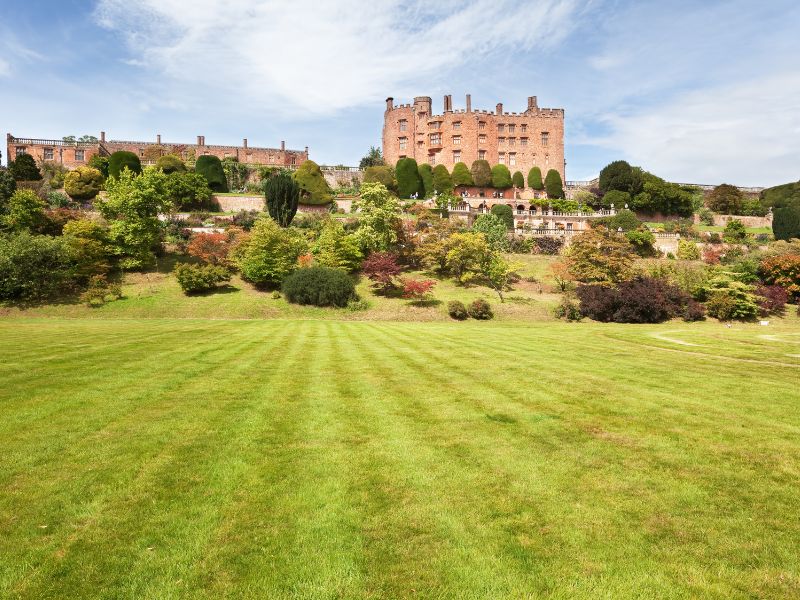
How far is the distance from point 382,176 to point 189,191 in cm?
2587

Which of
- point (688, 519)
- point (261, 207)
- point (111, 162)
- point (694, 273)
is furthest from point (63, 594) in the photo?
point (111, 162)

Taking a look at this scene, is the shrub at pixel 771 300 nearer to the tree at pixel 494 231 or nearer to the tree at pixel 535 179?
the tree at pixel 494 231

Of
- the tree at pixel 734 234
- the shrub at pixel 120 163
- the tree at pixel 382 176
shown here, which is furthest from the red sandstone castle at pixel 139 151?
the tree at pixel 734 234

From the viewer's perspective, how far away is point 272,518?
4715 mm

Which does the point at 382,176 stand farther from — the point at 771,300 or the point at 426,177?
the point at 771,300

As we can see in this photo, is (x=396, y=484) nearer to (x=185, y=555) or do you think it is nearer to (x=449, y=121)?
(x=185, y=555)

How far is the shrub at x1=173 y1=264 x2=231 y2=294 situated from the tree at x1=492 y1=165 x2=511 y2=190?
45.5 metres

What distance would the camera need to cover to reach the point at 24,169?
5525 centimetres

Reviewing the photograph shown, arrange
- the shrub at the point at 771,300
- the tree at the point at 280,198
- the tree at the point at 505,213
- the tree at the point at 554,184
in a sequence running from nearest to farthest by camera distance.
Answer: the shrub at the point at 771,300 → the tree at the point at 280,198 → the tree at the point at 505,213 → the tree at the point at 554,184

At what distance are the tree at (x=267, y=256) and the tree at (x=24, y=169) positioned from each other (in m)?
38.6

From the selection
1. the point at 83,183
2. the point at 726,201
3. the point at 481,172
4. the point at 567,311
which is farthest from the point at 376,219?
the point at 726,201

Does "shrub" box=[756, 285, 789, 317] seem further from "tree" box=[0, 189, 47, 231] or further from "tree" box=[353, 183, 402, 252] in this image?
"tree" box=[0, 189, 47, 231]

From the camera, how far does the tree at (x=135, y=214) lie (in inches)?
1412

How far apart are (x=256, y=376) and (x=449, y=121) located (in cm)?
6568
